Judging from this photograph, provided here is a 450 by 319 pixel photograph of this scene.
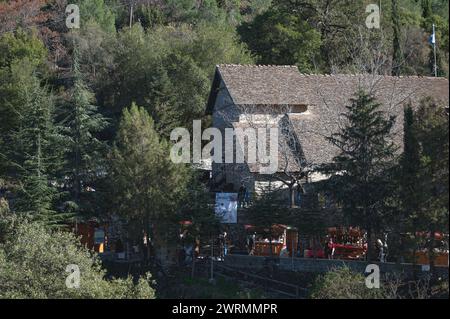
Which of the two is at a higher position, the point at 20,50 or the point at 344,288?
the point at 20,50

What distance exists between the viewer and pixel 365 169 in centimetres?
3406

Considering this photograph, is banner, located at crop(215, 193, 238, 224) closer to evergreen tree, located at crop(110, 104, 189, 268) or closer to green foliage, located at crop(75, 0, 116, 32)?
evergreen tree, located at crop(110, 104, 189, 268)

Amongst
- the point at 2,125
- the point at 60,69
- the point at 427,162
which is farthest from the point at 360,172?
the point at 60,69

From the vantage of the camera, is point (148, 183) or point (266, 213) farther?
point (148, 183)

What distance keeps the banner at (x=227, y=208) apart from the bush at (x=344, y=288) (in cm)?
901

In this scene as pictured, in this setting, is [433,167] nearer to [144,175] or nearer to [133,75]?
[144,175]

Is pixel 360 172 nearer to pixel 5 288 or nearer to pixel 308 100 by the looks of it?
pixel 308 100

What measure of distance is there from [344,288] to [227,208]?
36.0 ft

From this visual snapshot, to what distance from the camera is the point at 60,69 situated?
60344mm

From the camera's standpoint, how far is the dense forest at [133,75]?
3831cm

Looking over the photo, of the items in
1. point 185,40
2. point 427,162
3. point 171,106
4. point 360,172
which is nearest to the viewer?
point 427,162

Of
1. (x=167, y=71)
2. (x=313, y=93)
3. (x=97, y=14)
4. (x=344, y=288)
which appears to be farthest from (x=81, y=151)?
(x=97, y=14)

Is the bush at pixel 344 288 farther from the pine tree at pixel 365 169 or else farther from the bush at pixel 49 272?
the bush at pixel 49 272

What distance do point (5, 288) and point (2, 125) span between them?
17.5 metres
